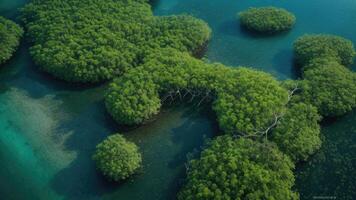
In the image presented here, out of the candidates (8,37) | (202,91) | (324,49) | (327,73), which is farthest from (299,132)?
(8,37)

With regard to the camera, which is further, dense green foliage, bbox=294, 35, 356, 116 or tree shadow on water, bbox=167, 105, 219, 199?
dense green foliage, bbox=294, 35, 356, 116

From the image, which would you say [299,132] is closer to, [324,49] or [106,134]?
[324,49]

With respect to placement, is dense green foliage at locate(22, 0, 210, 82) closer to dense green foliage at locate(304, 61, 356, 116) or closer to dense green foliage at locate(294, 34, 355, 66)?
dense green foliage at locate(294, 34, 355, 66)

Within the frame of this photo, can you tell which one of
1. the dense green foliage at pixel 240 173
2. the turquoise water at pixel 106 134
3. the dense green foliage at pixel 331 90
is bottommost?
the turquoise water at pixel 106 134

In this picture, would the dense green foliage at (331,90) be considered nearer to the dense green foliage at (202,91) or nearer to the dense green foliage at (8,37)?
the dense green foliage at (202,91)

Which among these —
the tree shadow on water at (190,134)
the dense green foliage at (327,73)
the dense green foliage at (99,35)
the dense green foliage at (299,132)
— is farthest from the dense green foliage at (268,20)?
the dense green foliage at (299,132)

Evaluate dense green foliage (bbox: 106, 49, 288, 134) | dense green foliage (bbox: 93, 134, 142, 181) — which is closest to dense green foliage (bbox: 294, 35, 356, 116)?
dense green foliage (bbox: 106, 49, 288, 134)

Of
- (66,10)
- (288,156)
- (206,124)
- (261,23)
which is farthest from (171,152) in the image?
(66,10)
